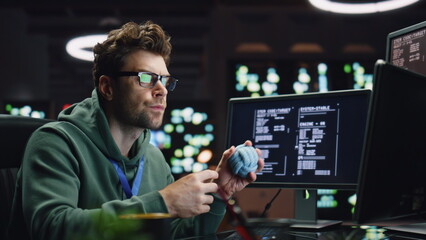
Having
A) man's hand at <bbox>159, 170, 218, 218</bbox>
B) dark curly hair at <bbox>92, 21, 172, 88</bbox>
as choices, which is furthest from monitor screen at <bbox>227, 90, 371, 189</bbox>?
man's hand at <bbox>159, 170, 218, 218</bbox>

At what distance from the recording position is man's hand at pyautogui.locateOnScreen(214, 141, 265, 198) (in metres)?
1.66

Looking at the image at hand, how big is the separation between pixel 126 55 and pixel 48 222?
0.71 metres

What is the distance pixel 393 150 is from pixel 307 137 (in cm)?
67

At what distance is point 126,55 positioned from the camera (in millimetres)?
1839

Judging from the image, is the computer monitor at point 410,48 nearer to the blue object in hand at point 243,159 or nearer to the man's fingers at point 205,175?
the blue object in hand at point 243,159

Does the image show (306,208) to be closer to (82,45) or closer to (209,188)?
(209,188)

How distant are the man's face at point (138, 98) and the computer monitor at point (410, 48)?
83 centimetres

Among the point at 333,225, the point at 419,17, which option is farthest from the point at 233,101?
the point at 419,17

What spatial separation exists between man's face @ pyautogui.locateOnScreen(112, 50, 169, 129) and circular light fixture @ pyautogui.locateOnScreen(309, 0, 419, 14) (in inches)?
119

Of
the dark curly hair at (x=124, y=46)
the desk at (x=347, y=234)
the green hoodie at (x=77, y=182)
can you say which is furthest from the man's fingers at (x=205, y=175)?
the dark curly hair at (x=124, y=46)

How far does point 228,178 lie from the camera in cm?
168

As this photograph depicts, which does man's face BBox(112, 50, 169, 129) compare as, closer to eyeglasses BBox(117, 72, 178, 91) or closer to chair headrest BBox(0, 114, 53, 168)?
eyeglasses BBox(117, 72, 178, 91)

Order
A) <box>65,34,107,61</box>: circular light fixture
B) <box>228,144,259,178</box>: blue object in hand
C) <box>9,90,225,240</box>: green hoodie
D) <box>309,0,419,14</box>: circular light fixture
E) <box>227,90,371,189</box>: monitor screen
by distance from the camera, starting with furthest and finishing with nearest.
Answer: <box>65,34,107,61</box>: circular light fixture → <box>309,0,419,14</box>: circular light fixture → <box>227,90,371,189</box>: monitor screen → <box>228,144,259,178</box>: blue object in hand → <box>9,90,225,240</box>: green hoodie

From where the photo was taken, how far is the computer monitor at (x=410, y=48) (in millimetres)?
1721
